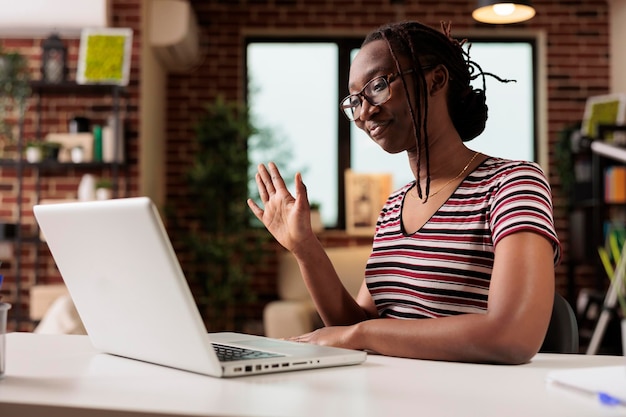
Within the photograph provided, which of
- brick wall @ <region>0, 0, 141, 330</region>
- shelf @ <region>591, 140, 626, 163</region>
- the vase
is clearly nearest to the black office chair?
shelf @ <region>591, 140, 626, 163</region>

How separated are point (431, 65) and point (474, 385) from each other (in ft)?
2.62

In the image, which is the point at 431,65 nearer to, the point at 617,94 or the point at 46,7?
the point at 46,7

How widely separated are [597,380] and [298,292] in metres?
4.41

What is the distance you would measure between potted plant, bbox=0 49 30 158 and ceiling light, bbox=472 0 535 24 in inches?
111

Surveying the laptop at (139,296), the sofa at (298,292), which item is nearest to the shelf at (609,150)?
the sofa at (298,292)

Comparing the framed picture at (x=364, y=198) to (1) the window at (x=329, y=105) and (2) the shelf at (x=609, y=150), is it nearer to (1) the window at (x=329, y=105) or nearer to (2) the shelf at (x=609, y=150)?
(1) the window at (x=329, y=105)

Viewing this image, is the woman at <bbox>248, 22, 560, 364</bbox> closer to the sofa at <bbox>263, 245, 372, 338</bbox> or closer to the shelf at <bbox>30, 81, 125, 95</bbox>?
the sofa at <bbox>263, 245, 372, 338</bbox>

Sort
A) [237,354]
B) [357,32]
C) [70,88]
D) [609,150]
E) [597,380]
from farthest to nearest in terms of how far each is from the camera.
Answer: [357,32] < [609,150] < [70,88] < [237,354] < [597,380]

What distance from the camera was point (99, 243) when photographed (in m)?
1.06

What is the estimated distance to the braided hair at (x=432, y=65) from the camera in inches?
60.9

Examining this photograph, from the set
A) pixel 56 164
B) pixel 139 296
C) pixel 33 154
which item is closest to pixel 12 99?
pixel 33 154

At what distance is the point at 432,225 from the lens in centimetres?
156

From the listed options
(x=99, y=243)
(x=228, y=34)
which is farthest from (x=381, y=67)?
(x=228, y=34)

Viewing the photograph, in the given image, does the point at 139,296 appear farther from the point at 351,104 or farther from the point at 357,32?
the point at 357,32
